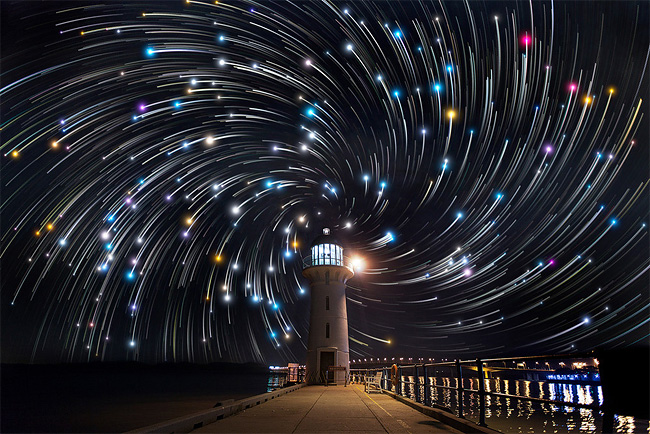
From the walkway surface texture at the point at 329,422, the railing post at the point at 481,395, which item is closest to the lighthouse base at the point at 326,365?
the walkway surface texture at the point at 329,422

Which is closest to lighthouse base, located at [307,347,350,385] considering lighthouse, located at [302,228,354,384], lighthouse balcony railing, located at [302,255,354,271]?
lighthouse, located at [302,228,354,384]

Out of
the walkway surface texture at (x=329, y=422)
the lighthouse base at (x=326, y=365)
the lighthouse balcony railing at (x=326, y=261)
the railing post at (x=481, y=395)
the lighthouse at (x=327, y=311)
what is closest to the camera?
the railing post at (x=481, y=395)

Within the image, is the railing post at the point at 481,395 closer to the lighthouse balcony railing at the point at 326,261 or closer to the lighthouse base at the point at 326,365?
the lighthouse base at the point at 326,365

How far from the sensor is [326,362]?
1069 inches

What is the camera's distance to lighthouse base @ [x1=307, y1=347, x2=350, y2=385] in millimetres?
26703

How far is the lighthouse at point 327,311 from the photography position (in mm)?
26922

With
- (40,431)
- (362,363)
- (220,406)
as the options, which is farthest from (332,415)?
(362,363)

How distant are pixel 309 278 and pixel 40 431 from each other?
25.1m

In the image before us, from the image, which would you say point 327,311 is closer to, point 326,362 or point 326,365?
point 326,362

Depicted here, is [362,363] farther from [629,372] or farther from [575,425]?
[629,372]

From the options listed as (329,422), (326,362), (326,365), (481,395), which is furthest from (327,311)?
(481,395)

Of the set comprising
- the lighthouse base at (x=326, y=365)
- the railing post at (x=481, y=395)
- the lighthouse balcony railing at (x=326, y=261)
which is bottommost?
the lighthouse base at (x=326, y=365)

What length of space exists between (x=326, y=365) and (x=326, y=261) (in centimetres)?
758

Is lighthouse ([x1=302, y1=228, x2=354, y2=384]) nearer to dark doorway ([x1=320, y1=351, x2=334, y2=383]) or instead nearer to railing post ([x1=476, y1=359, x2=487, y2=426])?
dark doorway ([x1=320, y1=351, x2=334, y2=383])
